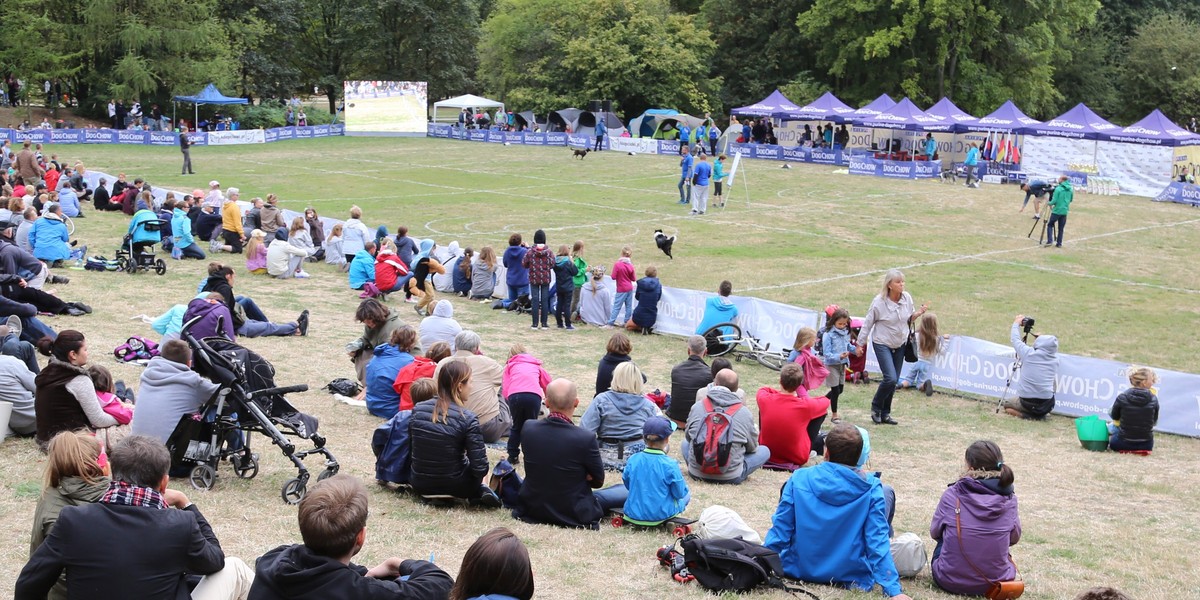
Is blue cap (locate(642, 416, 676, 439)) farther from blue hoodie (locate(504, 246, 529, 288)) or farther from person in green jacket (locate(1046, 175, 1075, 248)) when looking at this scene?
person in green jacket (locate(1046, 175, 1075, 248))

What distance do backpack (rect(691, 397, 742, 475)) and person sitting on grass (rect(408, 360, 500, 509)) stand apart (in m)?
2.33

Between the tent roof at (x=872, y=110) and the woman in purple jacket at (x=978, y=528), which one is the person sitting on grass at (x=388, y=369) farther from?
the tent roof at (x=872, y=110)

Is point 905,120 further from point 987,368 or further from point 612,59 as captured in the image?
point 987,368

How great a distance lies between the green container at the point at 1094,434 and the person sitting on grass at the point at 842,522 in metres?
6.28

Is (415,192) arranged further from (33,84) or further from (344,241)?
(33,84)

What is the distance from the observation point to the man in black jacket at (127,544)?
5.06 metres

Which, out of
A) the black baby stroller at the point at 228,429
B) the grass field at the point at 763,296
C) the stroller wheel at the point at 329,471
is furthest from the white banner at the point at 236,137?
→ the stroller wheel at the point at 329,471

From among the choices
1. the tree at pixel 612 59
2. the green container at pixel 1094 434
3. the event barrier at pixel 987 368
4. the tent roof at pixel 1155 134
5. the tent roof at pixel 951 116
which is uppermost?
the tree at pixel 612 59

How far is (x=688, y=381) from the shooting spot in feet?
40.1

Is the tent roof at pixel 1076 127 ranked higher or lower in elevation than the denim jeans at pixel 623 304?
higher

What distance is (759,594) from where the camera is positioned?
7219mm

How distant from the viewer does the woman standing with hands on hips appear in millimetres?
13023

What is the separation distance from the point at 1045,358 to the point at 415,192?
24.7 metres

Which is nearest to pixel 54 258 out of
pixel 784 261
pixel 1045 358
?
pixel 784 261
